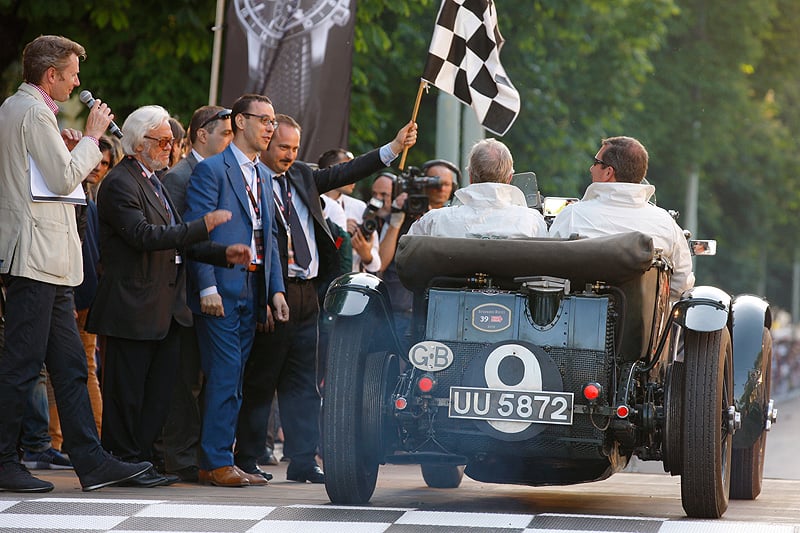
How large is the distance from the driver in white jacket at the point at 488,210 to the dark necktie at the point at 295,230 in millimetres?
1324

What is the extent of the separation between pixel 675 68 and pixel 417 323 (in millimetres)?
23284

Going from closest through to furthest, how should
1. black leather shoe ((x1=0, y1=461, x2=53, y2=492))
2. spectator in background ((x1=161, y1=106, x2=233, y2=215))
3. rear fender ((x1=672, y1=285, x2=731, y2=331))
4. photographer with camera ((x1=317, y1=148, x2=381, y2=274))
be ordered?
rear fender ((x1=672, y1=285, x2=731, y2=331))
black leather shoe ((x1=0, y1=461, x2=53, y2=492))
spectator in background ((x1=161, y1=106, x2=233, y2=215))
photographer with camera ((x1=317, y1=148, x2=381, y2=274))

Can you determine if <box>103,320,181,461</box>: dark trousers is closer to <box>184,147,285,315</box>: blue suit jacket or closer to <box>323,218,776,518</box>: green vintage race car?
<box>184,147,285,315</box>: blue suit jacket

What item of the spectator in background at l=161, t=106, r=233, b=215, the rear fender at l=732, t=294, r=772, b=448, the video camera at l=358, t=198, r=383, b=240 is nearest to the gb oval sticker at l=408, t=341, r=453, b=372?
the rear fender at l=732, t=294, r=772, b=448

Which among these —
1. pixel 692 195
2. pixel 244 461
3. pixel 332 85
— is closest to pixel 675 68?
pixel 692 195

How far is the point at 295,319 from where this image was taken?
846 cm

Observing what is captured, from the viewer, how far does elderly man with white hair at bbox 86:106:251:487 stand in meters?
7.59

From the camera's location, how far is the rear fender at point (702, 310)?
633cm

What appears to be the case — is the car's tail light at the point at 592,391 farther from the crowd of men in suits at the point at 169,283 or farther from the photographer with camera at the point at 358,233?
the photographer with camera at the point at 358,233

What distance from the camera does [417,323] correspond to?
267 inches

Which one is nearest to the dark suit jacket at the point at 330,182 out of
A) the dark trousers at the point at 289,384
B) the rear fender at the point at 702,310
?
the dark trousers at the point at 289,384

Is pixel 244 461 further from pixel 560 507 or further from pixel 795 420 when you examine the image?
pixel 795 420

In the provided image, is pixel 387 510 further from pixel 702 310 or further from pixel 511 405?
pixel 702 310

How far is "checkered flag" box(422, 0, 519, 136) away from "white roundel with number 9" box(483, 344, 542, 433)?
10.6 ft
